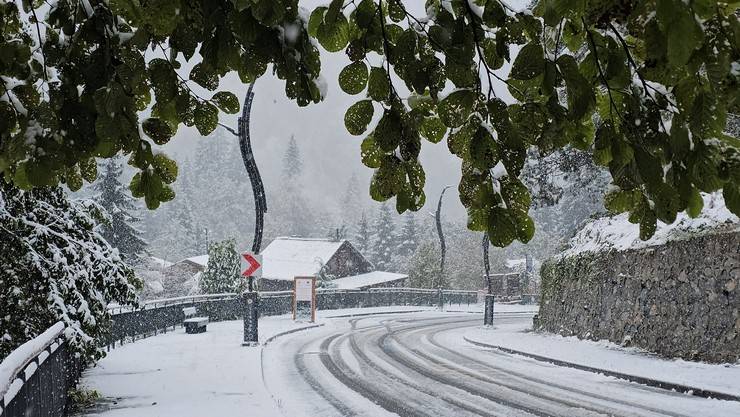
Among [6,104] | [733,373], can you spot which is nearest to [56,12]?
[6,104]

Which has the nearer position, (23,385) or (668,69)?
(668,69)

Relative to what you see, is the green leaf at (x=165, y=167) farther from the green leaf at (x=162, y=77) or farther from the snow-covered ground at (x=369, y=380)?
the snow-covered ground at (x=369, y=380)

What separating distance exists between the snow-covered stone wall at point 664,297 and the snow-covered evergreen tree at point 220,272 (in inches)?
843

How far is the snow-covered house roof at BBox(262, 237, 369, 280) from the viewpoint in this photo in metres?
51.1

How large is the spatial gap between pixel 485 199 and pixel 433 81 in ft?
1.85

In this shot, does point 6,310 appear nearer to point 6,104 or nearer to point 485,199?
point 6,104

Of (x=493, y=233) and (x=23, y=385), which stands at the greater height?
(x=493, y=233)

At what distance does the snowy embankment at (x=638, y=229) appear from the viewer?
40.9ft

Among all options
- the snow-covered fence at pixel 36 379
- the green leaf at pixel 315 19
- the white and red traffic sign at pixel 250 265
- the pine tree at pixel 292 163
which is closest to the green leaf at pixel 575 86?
the green leaf at pixel 315 19

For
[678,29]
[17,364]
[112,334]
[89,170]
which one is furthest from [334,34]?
[112,334]

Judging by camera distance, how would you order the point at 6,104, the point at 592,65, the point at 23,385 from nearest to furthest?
1. the point at 592,65
2. the point at 6,104
3. the point at 23,385

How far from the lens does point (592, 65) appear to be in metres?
2.27

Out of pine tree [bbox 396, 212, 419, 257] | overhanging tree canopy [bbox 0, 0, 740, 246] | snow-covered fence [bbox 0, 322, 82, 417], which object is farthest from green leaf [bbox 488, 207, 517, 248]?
pine tree [bbox 396, 212, 419, 257]

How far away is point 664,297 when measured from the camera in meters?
13.5
